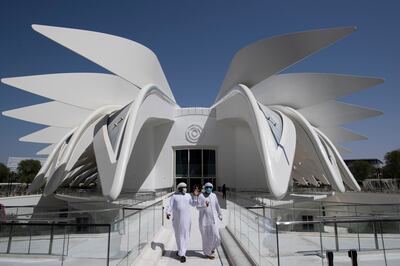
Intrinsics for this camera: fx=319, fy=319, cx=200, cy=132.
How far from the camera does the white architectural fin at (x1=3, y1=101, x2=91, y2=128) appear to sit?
25.6m

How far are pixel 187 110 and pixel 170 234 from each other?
20.9 meters

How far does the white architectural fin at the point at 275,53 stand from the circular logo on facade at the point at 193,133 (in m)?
5.28

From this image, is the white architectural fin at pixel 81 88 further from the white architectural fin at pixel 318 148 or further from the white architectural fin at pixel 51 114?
the white architectural fin at pixel 318 148

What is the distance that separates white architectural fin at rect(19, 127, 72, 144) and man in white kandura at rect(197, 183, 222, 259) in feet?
84.5

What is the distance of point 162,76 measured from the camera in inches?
1176

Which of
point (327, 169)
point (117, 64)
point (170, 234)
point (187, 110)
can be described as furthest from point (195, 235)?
point (187, 110)

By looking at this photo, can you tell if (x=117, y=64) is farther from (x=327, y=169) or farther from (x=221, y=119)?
(x=327, y=169)

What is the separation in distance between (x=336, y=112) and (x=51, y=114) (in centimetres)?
2492

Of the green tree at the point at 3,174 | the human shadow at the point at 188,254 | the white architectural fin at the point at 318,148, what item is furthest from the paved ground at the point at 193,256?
the green tree at the point at 3,174

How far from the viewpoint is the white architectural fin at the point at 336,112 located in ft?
94.0

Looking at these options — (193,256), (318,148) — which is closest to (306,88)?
(318,148)

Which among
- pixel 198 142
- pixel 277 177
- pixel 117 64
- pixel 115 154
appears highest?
pixel 117 64

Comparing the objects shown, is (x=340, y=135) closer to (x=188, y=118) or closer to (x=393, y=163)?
(x=188, y=118)

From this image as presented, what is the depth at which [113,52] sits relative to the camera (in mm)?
22422
